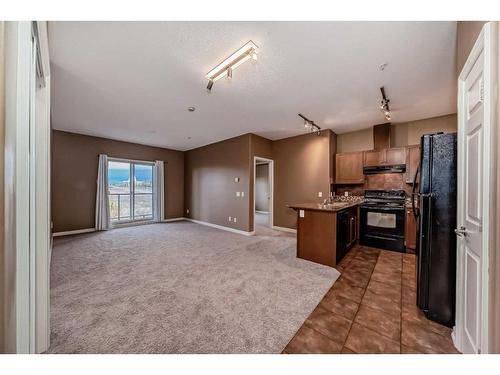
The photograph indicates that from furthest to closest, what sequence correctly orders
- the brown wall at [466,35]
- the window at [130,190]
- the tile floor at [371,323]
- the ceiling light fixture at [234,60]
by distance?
the window at [130,190]
the ceiling light fixture at [234,60]
the tile floor at [371,323]
the brown wall at [466,35]

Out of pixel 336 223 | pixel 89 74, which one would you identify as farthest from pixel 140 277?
pixel 336 223

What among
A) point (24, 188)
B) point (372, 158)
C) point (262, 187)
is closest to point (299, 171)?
point (372, 158)

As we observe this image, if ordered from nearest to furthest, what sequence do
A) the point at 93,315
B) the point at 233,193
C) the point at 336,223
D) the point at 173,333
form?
the point at 173,333 → the point at 93,315 → the point at 336,223 → the point at 233,193

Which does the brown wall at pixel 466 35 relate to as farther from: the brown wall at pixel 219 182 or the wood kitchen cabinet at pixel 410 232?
the brown wall at pixel 219 182

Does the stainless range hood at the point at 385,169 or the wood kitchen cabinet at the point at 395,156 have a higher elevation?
the wood kitchen cabinet at the point at 395,156

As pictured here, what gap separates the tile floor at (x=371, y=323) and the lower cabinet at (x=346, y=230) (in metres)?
0.55

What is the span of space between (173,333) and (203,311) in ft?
1.10

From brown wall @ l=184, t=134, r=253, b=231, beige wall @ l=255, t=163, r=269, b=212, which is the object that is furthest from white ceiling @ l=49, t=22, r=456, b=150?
beige wall @ l=255, t=163, r=269, b=212

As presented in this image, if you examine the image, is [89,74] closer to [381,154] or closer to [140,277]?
[140,277]

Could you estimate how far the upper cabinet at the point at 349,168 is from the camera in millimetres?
4375

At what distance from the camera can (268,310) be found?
1843mm

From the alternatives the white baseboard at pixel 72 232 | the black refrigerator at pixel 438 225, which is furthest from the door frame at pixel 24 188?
the white baseboard at pixel 72 232

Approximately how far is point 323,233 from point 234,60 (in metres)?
2.66
